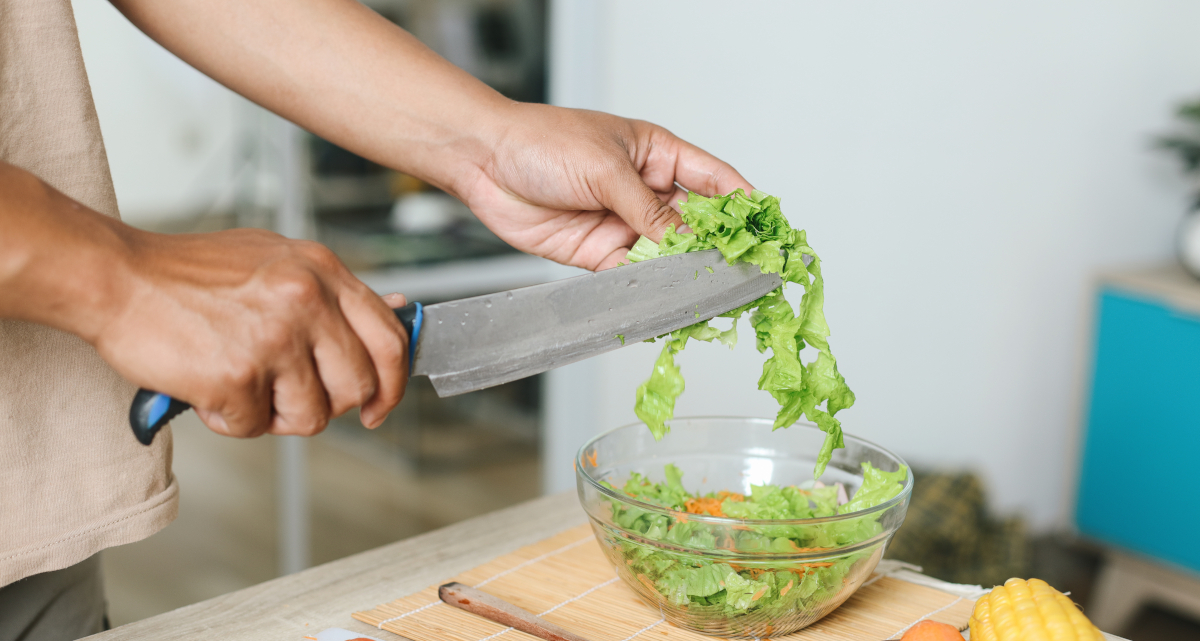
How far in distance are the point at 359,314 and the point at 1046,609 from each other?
2.03 ft

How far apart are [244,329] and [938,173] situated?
2.57m

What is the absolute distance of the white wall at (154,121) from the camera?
A: 2.20 m

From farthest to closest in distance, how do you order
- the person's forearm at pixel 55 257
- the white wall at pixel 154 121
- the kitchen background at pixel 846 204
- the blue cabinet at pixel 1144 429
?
the blue cabinet at pixel 1144 429 → the kitchen background at pixel 846 204 → the white wall at pixel 154 121 → the person's forearm at pixel 55 257

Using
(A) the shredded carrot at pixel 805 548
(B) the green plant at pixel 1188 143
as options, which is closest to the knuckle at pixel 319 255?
(A) the shredded carrot at pixel 805 548

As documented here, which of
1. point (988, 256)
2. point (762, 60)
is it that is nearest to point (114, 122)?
point (762, 60)

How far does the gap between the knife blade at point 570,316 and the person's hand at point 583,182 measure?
11 cm

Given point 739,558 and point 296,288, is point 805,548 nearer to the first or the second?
point 739,558

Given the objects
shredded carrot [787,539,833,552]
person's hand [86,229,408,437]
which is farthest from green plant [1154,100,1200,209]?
person's hand [86,229,408,437]

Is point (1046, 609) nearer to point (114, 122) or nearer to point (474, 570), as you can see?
point (474, 570)

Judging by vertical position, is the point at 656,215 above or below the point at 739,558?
above

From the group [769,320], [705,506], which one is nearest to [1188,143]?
[769,320]

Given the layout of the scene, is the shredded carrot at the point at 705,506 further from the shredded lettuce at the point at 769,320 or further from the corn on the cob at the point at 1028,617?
the corn on the cob at the point at 1028,617

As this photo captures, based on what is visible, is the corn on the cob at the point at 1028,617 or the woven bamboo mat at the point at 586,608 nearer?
the corn on the cob at the point at 1028,617

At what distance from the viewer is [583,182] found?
3.61ft
